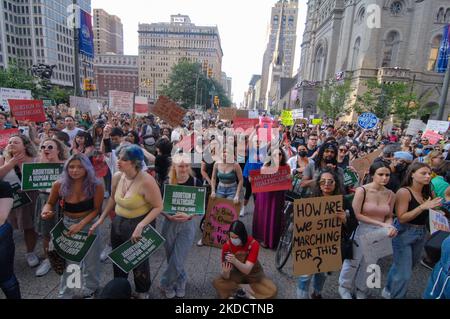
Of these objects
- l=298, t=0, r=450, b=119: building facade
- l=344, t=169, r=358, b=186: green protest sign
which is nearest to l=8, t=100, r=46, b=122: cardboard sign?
l=344, t=169, r=358, b=186: green protest sign

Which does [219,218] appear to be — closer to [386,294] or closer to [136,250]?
[136,250]

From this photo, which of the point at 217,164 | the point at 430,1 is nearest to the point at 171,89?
the point at 430,1

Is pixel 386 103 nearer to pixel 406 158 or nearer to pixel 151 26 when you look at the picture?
pixel 406 158

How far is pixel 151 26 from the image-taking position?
113m

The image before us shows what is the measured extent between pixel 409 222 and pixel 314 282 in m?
1.34

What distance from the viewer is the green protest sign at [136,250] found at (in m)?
2.71

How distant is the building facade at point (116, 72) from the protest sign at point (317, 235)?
4848 inches

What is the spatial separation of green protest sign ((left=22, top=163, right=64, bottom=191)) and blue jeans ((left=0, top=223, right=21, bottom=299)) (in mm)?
851

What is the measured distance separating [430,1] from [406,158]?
148 ft

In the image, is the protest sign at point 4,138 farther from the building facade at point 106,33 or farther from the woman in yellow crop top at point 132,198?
the building facade at point 106,33

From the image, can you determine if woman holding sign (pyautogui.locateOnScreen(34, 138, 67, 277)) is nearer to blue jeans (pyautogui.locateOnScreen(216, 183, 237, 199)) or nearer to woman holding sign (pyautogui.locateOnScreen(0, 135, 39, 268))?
woman holding sign (pyautogui.locateOnScreen(0, 135, 39, 268))

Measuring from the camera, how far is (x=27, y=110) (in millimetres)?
6926

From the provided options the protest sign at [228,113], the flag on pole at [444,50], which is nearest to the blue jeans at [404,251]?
the protest sign at [228,113]

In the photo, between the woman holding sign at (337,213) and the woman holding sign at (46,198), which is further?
the woman holding sign at (46,198)
